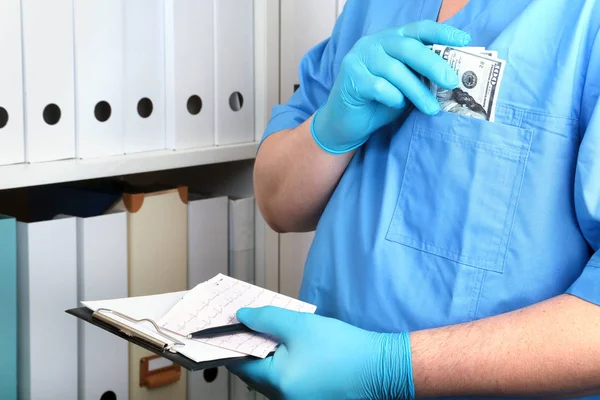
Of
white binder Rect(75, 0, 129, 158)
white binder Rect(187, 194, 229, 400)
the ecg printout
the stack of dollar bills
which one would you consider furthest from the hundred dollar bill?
white binder Rect(187, 194, 229, 400)

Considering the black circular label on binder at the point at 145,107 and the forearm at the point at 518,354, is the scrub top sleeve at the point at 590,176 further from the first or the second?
the black circular label on binder at the point at 145,107

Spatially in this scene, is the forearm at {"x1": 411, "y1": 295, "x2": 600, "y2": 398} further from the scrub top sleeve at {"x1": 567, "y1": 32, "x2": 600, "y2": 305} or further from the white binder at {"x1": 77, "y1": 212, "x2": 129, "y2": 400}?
the white binder at {"x1": 77, "y1": 212, "x2": 129, "y2": 400}

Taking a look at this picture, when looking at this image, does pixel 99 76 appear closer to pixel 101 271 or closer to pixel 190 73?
pixel 190 73

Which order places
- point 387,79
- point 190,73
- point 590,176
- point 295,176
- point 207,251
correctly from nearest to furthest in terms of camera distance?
point 590,176 → point 387,79 → point 295,176 → point 190,73 → point 207,251

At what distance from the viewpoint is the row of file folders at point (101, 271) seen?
4.01ft

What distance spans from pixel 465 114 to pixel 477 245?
143mm

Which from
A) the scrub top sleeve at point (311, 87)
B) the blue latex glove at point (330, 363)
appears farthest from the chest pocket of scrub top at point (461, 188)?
the scrub top sleeve at point (311, 87)

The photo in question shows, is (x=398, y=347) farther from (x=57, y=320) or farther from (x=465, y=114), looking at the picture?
(x=57, y=320)

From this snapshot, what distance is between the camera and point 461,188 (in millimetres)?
864

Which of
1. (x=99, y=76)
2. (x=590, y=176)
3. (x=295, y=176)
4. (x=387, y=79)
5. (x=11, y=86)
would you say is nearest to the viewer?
(x=590, y=176)

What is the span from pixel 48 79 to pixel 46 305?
35 cm

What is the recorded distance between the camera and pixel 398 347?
32.8 inches

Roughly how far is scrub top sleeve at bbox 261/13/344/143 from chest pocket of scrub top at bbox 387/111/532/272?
0.22 meters

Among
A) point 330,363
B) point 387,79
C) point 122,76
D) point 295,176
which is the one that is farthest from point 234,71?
point 330,363
